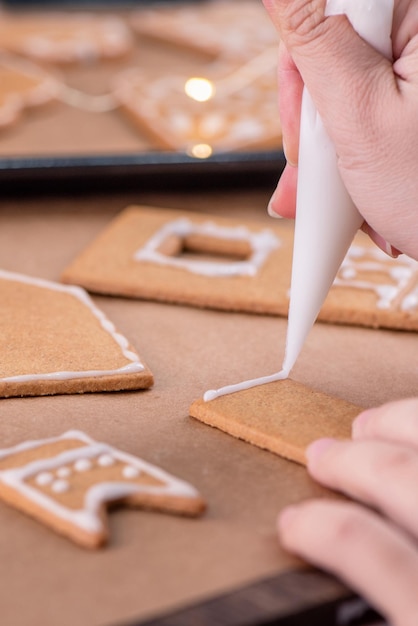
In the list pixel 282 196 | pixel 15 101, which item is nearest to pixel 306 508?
pixel 282 196

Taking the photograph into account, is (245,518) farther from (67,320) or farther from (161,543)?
(67,320)

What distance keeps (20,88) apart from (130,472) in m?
1.39

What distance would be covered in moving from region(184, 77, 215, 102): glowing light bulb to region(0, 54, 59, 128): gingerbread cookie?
0.94 ft

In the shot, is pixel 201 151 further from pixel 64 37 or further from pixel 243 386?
pixel 64 37

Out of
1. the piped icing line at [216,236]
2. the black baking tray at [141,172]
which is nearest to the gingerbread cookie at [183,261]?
the piped icing line at [216,236]

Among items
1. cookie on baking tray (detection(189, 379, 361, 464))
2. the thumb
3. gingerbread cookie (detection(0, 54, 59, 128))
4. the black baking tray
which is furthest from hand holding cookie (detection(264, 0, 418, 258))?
gingerbread cookie (detection(0, 54, 59, 128))

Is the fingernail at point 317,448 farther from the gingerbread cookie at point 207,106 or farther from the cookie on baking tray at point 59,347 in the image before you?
the gingerbread cookie at point 207,106

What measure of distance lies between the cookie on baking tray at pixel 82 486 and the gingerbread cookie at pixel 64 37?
1643 mm

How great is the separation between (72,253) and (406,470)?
0.76 metres

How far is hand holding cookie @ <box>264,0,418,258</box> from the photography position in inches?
31.3

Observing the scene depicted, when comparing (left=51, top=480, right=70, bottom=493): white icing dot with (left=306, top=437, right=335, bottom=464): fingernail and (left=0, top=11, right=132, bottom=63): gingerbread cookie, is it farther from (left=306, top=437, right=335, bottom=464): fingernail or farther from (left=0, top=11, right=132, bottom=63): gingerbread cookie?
(left=0, top=11, right=132, bottom=63): gingerbread cookie

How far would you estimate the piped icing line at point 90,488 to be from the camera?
0.68 metres

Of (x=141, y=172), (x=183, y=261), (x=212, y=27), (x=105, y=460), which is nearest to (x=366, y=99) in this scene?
(x=105, y=460)

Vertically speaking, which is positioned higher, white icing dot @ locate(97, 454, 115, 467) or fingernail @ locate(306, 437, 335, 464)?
fingernail @ locate(306, 437, 335, 464)
